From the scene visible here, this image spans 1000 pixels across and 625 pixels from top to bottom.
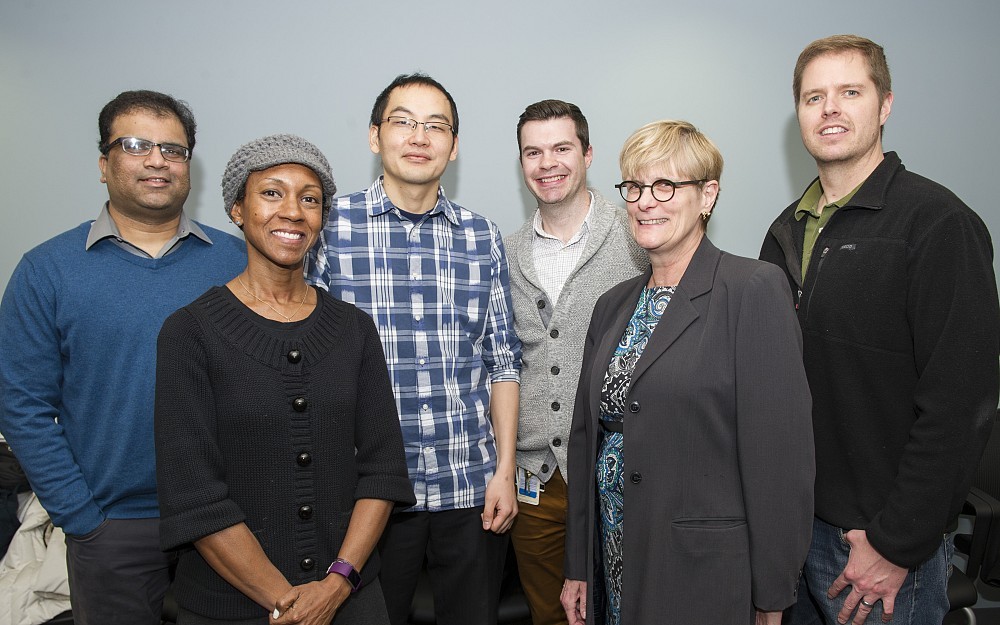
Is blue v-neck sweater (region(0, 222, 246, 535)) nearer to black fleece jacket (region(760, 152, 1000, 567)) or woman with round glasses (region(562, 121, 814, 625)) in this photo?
woman with round glasses (region(562, 121, 814, 625))

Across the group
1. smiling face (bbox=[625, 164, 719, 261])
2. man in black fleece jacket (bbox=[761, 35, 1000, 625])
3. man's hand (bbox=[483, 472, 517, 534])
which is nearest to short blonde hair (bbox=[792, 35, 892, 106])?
man in black fleece jacket (bbox=[761, 35, 1000, 625])

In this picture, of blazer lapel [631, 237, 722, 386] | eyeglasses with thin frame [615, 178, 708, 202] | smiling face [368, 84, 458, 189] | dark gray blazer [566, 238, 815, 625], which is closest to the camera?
dark gray blazer [566, 238, 815, 625]

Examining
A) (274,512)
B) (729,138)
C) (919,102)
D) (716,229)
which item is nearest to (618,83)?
(729,138)

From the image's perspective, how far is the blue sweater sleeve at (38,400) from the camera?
1.74m

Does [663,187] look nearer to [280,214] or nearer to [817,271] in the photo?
[817,271]

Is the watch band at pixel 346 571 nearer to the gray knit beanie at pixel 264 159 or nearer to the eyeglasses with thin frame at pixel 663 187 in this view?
the gray knit beanie at pixel 264 159

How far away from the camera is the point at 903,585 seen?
5.29ft

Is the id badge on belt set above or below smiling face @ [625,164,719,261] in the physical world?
below

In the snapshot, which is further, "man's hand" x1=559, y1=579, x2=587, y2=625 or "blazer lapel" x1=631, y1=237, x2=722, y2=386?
"man's hand" x1=559, y1=579, x2=587, y2=625

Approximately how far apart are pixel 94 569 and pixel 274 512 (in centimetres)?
80

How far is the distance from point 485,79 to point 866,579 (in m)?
2.34

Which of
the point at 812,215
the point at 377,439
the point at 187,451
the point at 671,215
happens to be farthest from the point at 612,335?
the point at 187,451

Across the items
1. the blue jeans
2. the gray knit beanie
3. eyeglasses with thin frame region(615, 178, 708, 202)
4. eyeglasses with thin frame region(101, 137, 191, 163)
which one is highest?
eyeglasses with thin frame region(101, 137, 191, 163)

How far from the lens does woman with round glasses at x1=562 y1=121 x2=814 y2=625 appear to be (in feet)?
4.62
